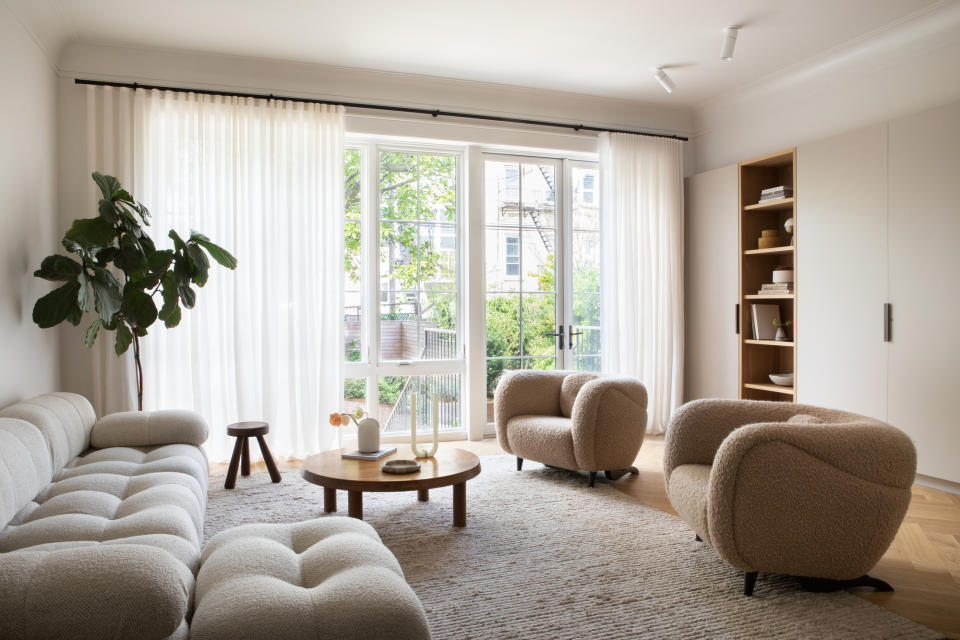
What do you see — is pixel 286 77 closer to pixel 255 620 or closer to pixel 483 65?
pixel 483 65

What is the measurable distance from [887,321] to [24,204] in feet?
16.3

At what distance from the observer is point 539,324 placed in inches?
216

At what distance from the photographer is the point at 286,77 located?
15.1 ft

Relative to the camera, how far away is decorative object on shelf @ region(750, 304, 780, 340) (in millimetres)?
4965

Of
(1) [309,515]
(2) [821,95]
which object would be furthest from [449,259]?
(2) [821,95]

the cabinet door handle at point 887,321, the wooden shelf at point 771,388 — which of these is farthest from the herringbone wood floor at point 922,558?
the wooden shelf at point 771,388

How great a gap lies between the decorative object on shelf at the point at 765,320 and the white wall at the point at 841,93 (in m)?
1.24

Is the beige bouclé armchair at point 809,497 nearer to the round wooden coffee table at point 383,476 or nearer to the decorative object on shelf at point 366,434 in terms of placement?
the round wooden coffee table at point 383,476

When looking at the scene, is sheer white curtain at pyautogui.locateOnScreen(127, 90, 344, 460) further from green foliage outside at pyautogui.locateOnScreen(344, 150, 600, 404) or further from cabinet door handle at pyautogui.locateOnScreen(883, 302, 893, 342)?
cabinet door handle at pyautogui.locateOnScreen(883, 302, 893, 342)

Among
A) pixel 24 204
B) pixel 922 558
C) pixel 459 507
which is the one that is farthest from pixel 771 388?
pixel 24 204

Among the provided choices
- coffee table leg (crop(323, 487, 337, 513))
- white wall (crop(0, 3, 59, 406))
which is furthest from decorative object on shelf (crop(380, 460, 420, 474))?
white wall (crop(0, 3, 59, 406))

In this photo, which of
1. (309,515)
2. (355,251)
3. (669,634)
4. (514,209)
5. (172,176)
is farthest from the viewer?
(514,209)

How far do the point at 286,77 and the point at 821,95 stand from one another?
3.82 metres

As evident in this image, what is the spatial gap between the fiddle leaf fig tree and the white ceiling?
1066mm
